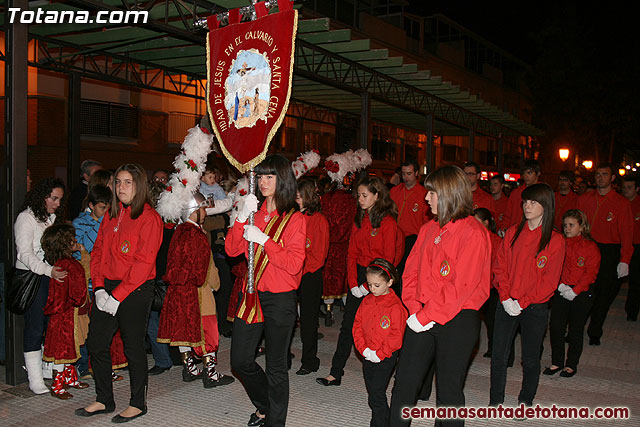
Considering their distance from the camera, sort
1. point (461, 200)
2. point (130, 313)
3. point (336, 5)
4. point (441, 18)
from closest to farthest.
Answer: point (461, 200)
point (130, 313)
point (336, 5)
point (441, 18)

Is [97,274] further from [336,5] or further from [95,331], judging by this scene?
[336,5]

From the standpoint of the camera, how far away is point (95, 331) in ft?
15.8

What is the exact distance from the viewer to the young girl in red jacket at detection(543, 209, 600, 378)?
6391 mm

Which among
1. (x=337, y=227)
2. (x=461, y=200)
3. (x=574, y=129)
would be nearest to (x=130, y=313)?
(x=461, y=200)

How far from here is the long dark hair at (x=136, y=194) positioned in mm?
4844

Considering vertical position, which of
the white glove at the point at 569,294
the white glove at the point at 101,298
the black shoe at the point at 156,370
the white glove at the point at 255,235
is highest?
the white glove at the point at 255,235

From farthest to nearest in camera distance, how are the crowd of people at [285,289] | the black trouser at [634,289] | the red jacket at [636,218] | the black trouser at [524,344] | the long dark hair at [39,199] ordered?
the red jacket at [636,218] < the black trouser at [634,289] < the long dark hair at [39,199] < the black trouser at [524,344] < the crowd of people at [285,289]

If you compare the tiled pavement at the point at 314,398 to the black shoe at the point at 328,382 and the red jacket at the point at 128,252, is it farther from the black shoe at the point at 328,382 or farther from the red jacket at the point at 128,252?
the red jacket at the point at 128,252

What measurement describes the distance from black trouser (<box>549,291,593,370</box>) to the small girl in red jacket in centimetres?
254

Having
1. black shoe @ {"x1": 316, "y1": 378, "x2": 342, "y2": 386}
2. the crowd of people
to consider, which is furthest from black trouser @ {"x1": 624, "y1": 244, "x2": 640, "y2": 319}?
black shoe @ {"x1": 316, "y1": 378, "x2": 342, "y2": 386}

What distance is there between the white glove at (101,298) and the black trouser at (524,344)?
126 inches

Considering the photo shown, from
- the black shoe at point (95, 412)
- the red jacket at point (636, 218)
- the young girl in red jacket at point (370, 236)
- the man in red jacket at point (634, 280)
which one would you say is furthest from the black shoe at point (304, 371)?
the red jacket at point (636, 218)

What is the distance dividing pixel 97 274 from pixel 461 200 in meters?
2.95

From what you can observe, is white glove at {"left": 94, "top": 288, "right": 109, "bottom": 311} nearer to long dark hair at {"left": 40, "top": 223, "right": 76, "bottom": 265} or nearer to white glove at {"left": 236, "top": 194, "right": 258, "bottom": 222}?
long dark hair at {"left": 40, "top": 223, "right": 76, "bottom": 265}
